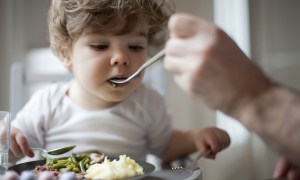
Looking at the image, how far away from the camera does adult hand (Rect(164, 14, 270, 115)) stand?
0.33m

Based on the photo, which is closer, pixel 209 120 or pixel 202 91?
pixel 202 91

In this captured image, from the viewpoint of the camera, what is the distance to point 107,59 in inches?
26.5

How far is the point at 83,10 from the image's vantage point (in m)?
0.69

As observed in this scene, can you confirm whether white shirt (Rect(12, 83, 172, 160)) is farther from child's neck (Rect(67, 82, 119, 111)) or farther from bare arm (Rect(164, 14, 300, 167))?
bare arm (Rect(164, 14, 300, 167))

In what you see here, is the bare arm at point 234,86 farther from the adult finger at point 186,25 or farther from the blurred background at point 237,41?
the blurred background at point 237,41

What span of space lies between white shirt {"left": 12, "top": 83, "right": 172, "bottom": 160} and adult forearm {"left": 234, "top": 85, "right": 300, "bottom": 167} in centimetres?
49

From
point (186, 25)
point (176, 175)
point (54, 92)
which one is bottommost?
point (176, 175)

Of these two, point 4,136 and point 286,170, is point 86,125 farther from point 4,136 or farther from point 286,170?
point 286,170

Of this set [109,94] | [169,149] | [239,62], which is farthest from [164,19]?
[239,62]

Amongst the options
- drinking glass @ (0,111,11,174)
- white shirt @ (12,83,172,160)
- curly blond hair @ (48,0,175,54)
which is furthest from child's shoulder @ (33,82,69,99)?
drinking glass @ (0,111,11,174)

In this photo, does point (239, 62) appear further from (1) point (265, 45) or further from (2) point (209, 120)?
(2) point (209, 120)

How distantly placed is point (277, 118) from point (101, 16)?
0.46 m

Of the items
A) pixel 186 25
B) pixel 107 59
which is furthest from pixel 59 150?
pixel 186 25

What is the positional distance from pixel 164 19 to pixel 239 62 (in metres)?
0.44
